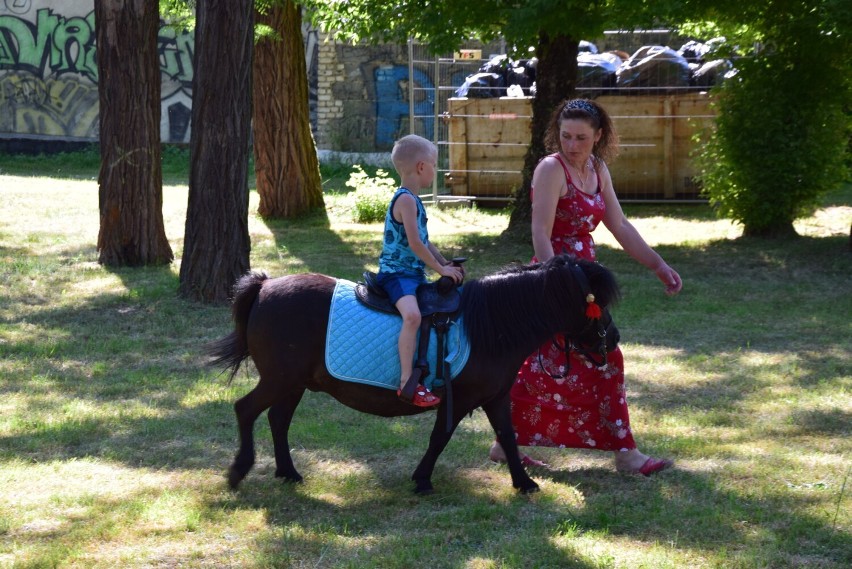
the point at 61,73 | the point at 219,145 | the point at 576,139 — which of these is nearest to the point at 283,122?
the point at 219,145

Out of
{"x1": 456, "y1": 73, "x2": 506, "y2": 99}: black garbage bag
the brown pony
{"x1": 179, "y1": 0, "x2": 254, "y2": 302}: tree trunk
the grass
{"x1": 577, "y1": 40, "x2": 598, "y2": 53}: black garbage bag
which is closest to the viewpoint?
the grass

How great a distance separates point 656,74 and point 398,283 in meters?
13.4

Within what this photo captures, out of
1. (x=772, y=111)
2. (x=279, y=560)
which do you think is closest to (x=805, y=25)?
(x=772, y=111)

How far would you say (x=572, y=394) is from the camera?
5180 millimetres

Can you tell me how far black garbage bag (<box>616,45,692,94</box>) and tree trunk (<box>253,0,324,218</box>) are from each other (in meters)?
5.56

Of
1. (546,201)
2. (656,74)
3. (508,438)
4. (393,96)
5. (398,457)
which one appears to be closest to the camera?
(508,438)

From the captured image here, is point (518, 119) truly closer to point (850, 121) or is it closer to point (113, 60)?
point (850, 121)

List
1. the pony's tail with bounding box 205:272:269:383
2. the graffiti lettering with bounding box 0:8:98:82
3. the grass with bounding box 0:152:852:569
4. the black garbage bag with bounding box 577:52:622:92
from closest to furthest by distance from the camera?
the grass with bounding box 0:152:852:569 → the pony's tail with bounding box 205:272:269:383 → the black garbage bag with bounding box 577:52:622:92 → the graffiti lettering with bounding box 0:8:98:82

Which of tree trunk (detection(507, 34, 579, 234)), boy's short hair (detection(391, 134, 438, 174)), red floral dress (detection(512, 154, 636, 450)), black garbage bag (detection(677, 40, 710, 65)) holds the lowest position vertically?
red floral dress (detection(512, 154, 636, 450))

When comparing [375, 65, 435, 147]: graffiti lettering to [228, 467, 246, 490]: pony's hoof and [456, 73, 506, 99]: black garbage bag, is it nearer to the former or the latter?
[456, 73, 506, 99]: black garbage bag

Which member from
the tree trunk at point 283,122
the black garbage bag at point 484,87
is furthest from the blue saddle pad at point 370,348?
the black garbage bag at point 484,87

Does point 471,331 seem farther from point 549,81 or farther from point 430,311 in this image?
point 549,81

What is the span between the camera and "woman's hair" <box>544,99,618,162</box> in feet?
16.3

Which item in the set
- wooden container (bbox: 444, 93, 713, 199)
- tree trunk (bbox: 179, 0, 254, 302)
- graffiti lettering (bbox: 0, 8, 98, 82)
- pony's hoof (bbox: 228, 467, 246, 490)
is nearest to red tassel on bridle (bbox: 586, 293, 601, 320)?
pony's hoof (bbox: 228, 467, 246, 490)
